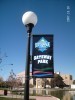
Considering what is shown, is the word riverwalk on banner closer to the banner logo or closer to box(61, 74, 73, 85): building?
the banner logo

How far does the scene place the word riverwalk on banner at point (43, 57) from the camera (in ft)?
25.7

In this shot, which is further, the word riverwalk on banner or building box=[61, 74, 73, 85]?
building box=[61, 74, 73, 85]

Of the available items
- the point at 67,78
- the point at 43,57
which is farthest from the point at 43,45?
the point at 67,78

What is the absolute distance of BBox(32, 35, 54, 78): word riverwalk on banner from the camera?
784cm

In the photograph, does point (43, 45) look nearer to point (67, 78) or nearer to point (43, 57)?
point (43, 57)

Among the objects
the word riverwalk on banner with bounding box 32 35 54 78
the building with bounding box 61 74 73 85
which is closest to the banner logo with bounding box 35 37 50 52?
the word riverwalk on banner with bounding box 32 35 54 78

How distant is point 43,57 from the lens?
784 cm

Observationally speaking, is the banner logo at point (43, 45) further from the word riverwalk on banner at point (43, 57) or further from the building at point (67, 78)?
the building at point (67, 78)

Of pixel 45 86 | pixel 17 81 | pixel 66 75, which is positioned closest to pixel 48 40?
pixel 17 81

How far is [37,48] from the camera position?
26.2 feet

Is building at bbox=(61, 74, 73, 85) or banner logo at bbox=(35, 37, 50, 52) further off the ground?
building at bbox=(61, 74, 73, 85)

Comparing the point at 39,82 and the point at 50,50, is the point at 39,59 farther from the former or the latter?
the point at 39,82

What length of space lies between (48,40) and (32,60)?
28.8 inches

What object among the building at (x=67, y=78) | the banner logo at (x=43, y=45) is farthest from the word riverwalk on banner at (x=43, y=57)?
the building at (x=67, y=78)
